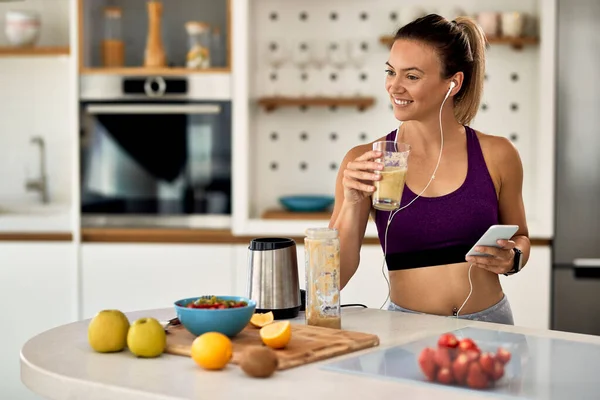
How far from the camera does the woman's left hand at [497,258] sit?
2.15 metres

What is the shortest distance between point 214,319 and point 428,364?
474mm

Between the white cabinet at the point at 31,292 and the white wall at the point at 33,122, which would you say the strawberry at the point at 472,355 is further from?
the white wall at the point at 33,122

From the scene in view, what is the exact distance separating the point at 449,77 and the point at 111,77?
7.30ft

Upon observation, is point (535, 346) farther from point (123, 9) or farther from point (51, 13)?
point (51, 13)

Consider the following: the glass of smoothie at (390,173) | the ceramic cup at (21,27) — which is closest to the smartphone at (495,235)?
the glass of smoothie at (390,173)

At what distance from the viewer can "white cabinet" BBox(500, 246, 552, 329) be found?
159 inches

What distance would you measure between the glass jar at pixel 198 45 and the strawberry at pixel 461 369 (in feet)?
9.79

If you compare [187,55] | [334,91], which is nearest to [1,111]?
[187,55]

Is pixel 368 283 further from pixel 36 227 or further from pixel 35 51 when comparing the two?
pixel 35 51

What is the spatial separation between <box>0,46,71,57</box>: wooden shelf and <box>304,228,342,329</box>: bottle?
280cm

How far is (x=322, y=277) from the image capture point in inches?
78.1

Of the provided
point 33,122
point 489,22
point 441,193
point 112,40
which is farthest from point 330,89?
point 441,193

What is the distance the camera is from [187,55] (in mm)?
4316

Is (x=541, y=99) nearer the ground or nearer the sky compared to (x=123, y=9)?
nearer the ground
